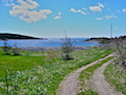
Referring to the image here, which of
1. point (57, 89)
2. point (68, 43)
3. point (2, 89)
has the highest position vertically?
point (68, 43)

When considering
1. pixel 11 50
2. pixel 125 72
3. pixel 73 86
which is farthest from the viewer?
pixel 11 50

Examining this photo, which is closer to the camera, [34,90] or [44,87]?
[34,90]

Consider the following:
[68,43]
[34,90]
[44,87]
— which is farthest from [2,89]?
[68,43]

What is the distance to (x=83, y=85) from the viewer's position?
8.35 metres

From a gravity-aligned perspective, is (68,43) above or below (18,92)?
above

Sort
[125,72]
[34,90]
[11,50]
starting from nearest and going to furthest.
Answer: [34,90] → [125,72] → [11,50]

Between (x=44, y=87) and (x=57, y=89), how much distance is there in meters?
0.94

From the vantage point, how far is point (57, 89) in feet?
25.5

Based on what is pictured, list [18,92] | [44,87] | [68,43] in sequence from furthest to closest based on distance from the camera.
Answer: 1. [68,43]
2. [44,87]
3. [18,92]

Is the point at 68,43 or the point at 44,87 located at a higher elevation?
the point at 68,43

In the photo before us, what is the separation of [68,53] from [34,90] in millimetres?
13020

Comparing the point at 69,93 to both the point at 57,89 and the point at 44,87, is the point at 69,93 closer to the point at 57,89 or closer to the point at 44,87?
the point at 57,89

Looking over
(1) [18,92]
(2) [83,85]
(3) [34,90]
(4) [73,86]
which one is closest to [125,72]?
(2) [83,85]

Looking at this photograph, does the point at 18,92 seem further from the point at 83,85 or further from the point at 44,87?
the point at 83,85
